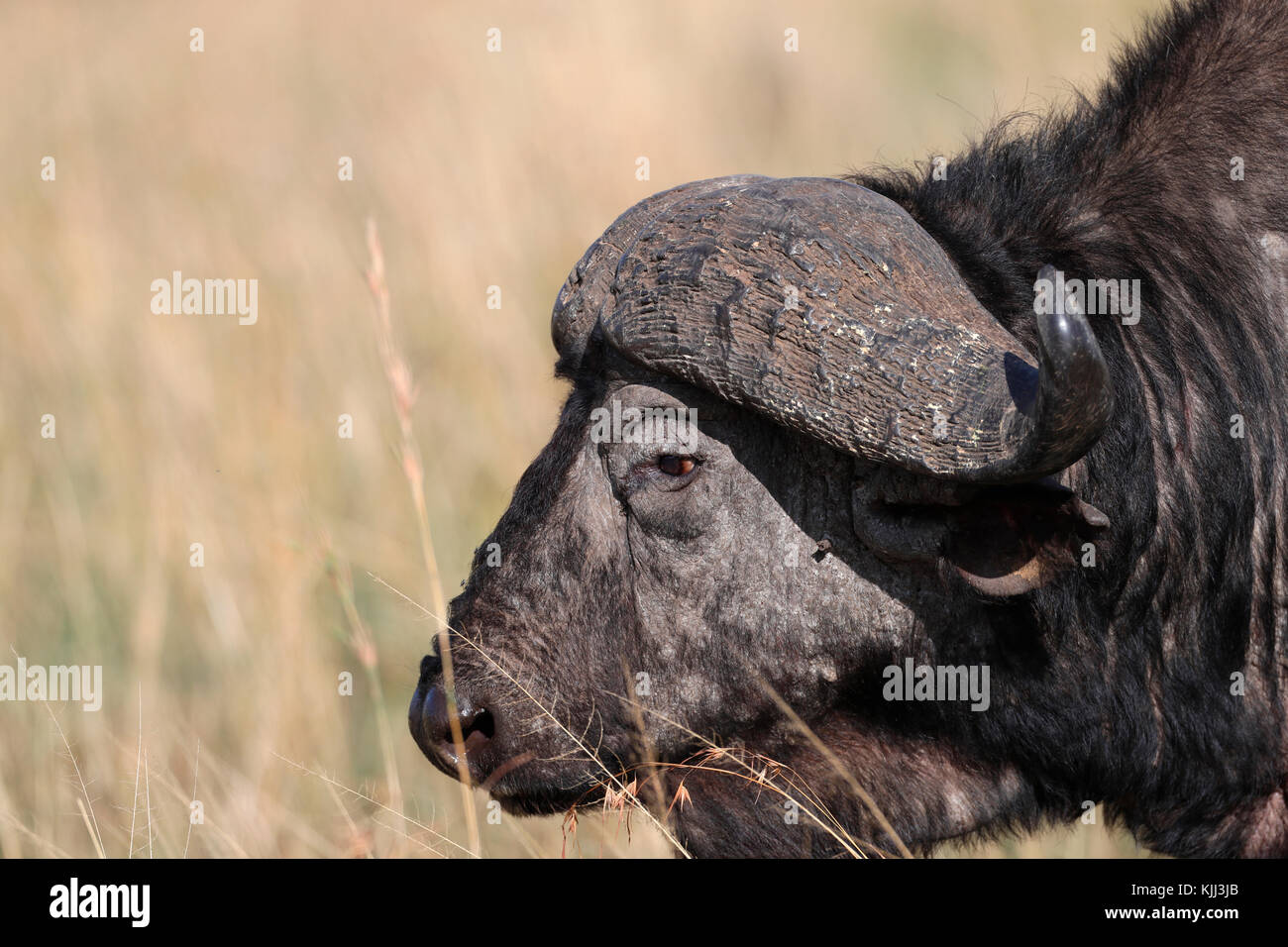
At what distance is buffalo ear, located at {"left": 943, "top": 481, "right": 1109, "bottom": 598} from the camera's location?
10.0ft

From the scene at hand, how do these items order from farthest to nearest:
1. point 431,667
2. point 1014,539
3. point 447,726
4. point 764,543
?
1. point 431,667
2. point 447,726
3. point 764,543
4. point 1014,539

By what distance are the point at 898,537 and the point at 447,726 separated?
4.15ft

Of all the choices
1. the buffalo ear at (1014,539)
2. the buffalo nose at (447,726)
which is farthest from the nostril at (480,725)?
the buffalo ear at (1014,539)

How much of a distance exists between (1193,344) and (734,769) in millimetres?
1639

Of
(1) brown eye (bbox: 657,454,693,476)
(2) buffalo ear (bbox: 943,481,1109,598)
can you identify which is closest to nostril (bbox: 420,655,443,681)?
(1) brown eye (bbox: 657,454,693,476)

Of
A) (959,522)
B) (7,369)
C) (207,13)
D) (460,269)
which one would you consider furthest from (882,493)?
(207,13)

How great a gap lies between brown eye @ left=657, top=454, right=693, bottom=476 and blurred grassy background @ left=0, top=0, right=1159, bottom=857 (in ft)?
3.47

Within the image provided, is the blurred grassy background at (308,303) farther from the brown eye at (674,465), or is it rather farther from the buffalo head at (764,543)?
the brown eye at (674,465)

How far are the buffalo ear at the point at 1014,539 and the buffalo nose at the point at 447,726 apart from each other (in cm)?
128

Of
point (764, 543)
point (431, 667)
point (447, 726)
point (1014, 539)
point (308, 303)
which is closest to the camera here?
point (1014, 539)

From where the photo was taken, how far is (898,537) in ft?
10.8

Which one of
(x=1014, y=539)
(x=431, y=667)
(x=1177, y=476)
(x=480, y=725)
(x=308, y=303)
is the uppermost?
(x=308, y=303)

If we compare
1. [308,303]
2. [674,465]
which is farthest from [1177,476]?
[308,303]

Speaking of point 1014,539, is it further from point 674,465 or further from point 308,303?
point 308,303
